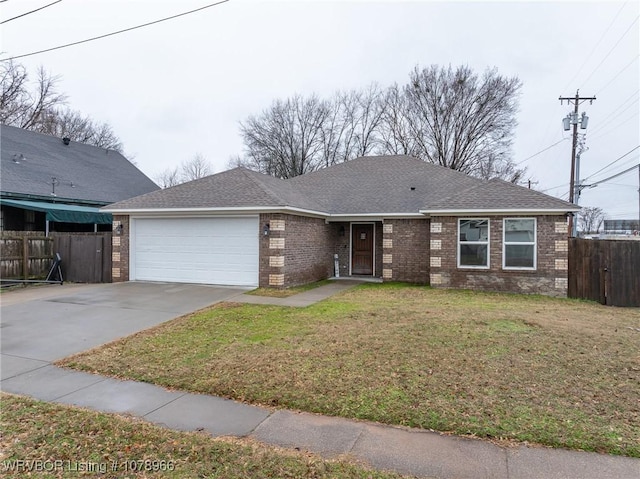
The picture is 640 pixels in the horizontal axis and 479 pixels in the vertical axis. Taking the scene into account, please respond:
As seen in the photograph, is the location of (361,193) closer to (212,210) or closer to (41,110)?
(212,210)

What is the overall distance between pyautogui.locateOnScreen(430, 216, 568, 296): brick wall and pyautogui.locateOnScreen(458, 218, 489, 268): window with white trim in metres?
0.13

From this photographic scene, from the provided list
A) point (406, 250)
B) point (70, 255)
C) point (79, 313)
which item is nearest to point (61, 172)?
point (70, 255)

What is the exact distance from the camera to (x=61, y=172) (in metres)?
19.6

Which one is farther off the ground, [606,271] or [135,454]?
[606,271]

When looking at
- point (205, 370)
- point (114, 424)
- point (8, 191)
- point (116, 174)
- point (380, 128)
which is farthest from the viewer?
point (380, 128)

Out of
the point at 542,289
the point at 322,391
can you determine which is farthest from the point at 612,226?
the point at 322,391

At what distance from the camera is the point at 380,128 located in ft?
108

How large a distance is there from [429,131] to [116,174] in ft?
71.0

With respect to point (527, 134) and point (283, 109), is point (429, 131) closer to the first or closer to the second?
point (527, 134)

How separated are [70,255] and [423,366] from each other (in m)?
13.7

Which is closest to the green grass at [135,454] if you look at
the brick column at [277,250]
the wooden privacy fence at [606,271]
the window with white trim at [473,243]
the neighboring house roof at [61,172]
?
the brick column at [277,250]

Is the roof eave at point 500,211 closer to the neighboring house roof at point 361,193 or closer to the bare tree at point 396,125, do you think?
the neighboring house roof at point 361,193

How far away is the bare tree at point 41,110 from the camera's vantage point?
1073 inches

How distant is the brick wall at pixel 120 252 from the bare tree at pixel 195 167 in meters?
37.1
